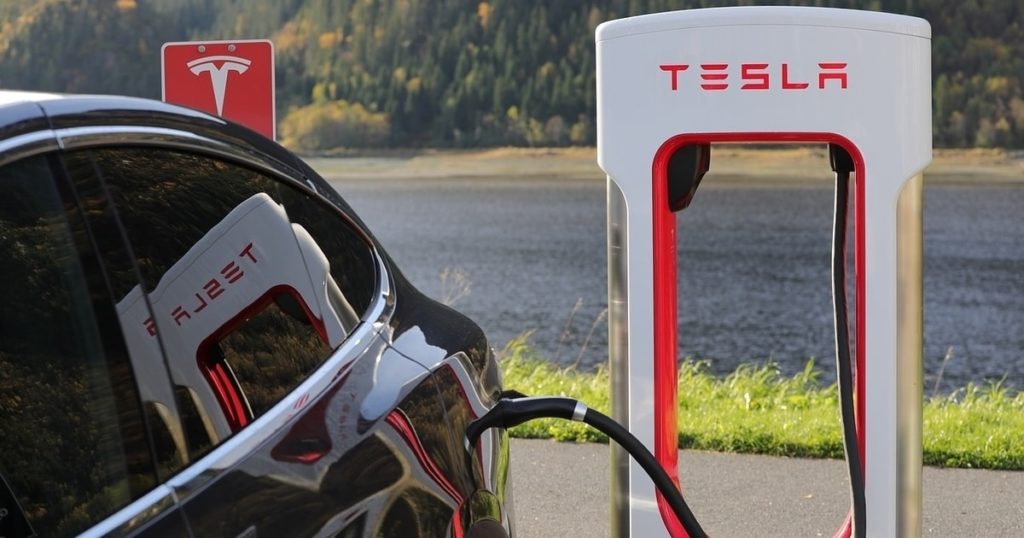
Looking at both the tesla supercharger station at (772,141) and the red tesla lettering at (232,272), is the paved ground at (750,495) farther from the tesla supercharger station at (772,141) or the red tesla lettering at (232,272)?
the red tesla lettering at (232,272)

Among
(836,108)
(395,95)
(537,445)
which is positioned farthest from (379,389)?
(395,95)

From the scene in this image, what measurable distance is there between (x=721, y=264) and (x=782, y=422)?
61462 millimetres

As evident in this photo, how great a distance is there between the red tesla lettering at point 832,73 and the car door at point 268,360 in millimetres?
1041

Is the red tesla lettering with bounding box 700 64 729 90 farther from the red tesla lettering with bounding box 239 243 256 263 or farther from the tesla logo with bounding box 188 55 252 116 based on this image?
the tesla logo with bounding box 188 55 252 116

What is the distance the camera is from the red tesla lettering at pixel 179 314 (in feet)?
5.83

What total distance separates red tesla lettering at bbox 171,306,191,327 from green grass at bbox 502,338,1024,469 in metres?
3.83

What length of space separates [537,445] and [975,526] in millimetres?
1801

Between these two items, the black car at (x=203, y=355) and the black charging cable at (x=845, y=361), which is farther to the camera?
the black charging cable at (x=845, y=361)

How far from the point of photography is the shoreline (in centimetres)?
9300

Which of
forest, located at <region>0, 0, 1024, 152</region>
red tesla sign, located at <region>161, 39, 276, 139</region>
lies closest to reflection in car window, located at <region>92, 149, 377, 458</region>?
red tesla sign, located at <region>161, 39, 276, 139</region>

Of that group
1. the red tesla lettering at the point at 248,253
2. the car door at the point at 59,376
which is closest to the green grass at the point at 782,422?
the red tesla lettering at the point at 248,253

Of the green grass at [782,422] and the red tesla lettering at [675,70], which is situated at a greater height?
the red tesla lettering at [675,70]

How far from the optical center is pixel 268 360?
194 cm

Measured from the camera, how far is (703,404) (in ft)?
21.2
